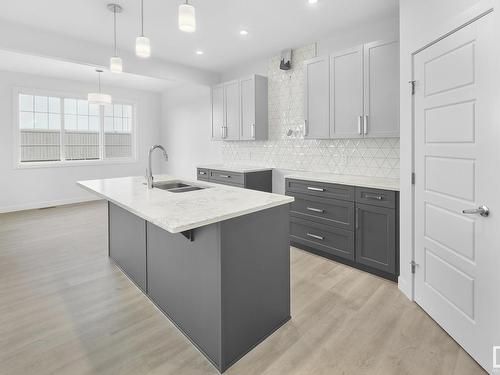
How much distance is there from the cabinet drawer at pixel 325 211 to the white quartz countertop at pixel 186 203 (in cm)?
127

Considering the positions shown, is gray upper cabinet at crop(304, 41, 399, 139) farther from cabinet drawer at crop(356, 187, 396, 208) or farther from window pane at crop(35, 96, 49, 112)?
window pane at crop(35, 96, 49, 112)

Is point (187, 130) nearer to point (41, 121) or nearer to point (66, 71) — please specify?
point (66, 71)

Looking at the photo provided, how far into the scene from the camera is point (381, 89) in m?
3.18

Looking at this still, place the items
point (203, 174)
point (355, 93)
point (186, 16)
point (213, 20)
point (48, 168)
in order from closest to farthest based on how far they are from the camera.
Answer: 1. point (186, 16)
2. point (355, 93)
3. point (213, 20)
4. point (203, 174)
5. point (48, 168)

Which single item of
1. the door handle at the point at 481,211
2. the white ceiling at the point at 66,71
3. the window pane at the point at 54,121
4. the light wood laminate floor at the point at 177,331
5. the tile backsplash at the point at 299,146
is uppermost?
the white ceiling at the point at 66,71

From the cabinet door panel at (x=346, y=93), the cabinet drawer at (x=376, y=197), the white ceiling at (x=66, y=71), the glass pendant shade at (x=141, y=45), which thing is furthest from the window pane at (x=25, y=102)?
the cabinet drawer at (x=376, y=197)

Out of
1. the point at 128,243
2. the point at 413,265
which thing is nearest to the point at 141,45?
the point at 128,243

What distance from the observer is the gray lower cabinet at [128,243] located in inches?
105

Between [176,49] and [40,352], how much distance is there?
4.12 m

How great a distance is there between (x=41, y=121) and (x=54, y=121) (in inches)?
10.1

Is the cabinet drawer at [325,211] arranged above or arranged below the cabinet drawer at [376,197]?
below

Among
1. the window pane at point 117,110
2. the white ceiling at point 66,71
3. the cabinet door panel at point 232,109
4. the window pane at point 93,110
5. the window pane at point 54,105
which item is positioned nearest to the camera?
the cabinet door panel at point 232,109

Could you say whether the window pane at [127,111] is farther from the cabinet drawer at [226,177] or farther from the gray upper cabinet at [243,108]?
the cabinet drawer at [226,177]

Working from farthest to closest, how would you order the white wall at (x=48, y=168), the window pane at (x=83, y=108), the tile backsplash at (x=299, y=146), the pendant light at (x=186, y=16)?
the window pane at (x=83, y=108) < the white wall at (x=48, y=168) < the tile backsplash at (x=299, y=146) < the pendant light at (x=186, y=16)
